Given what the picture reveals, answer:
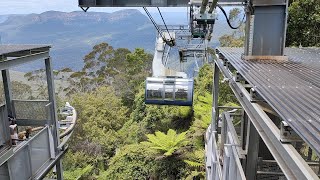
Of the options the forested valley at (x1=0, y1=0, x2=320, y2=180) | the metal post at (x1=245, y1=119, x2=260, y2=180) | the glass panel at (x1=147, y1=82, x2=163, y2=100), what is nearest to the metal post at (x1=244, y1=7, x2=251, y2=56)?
the metal post at (x1=245, y1=119, x2=260, y2=180)

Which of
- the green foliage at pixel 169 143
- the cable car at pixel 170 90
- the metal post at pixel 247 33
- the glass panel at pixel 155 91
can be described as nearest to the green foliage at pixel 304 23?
the cable car at pixel 170 90

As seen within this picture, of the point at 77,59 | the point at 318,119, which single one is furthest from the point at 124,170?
the point at 77,59

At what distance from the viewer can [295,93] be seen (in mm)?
3434

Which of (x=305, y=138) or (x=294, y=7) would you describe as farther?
(x=294, y=7)

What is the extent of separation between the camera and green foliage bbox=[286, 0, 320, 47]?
1662cm

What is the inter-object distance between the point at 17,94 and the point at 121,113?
8.33 metres

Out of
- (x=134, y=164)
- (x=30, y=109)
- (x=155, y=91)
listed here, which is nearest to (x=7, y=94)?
(x=30, y=109)

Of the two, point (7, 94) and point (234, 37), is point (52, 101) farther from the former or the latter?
point (234, 37)

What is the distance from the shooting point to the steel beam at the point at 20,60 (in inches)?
194

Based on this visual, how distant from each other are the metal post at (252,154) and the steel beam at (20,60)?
393cm

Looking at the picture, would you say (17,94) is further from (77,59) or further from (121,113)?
(77,59)

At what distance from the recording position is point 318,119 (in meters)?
2.50

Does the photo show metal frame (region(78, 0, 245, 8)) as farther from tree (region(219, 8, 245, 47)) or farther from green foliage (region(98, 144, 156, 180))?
tree (region(219, 8, 245, 47))

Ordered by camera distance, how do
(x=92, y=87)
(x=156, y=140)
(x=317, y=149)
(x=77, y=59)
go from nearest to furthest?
(x=317, y=149)
(x=156, y=140)
(x=92, y=87)
(x=77, y=59)
